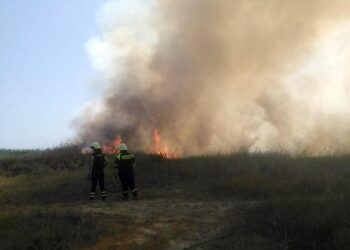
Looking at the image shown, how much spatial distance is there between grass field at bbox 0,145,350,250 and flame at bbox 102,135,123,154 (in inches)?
132

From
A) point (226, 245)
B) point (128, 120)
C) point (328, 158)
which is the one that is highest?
point (128, 120)

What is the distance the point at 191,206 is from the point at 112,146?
573 inches

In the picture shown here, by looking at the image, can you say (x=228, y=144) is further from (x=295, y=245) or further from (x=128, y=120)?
(x=295, y=245)

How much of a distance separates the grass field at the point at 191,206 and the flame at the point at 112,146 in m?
3.36

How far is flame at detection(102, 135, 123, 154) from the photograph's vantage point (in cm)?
2738

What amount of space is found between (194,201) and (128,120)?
15.5 metres

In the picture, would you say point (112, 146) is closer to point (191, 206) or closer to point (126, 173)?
point (126, 173)

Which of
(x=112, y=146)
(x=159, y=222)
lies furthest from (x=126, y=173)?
(x=112, y=146)

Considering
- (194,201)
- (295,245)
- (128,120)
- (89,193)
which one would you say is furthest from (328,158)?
(128,120)

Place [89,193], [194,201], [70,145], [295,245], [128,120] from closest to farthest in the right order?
[295,245] → [194,201] → [89,193] → [70,145] → [128,120]

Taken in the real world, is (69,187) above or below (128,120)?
below

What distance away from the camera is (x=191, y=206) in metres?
14.7

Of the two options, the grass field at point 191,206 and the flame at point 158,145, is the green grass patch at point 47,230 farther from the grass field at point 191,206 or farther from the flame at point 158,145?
the flame at point 158,145

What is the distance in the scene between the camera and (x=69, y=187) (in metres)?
18.9
